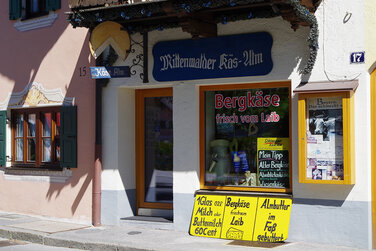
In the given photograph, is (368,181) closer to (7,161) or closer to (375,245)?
(375,245)

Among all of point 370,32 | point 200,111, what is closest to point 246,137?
point 200,111

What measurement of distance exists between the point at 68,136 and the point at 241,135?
3.48 metres

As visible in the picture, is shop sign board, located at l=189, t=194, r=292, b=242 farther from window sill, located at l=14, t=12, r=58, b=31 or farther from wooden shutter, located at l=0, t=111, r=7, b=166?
wooden shutter, located at l=0, t=111, r=7, b=166

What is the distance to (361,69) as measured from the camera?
25.2 ft

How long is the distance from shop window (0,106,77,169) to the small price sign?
5212 millimetres

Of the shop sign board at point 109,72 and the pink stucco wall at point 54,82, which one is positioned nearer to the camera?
the shop sign board at point 109,72

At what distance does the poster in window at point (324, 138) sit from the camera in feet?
25.5

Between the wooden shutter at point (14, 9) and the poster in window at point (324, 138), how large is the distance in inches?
262

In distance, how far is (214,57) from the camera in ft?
29.1

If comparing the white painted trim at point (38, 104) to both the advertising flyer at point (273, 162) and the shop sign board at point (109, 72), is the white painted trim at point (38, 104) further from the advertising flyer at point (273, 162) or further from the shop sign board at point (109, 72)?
the advertising flyer at point (273, 162)

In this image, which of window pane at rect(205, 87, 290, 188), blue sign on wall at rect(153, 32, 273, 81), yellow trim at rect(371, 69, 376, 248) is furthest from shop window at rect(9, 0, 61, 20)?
yellow trim at rect(371, 69, 376, 248)

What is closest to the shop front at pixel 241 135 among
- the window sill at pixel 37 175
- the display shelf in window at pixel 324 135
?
the display shelf in window at pixel 324 135

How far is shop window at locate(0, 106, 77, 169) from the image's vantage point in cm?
1048

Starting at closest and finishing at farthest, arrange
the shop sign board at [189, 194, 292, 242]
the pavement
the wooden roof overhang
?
the wooden roof overhang < the pavement < the shop sign board at [189, 194, 292, 242]
